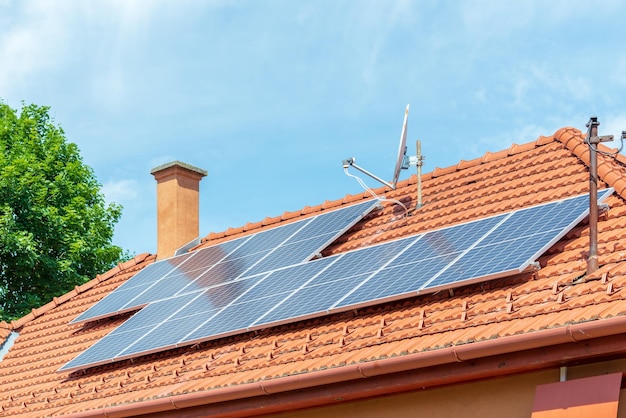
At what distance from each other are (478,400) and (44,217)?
22.0 meters

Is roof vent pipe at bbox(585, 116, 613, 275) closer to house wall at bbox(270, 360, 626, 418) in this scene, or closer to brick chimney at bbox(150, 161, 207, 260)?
house wall at bbox(270, 360, 626, 418)

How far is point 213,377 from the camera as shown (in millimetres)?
11742

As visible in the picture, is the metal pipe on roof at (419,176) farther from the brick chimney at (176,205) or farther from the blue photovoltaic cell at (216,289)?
the brick chimney at (176,205)

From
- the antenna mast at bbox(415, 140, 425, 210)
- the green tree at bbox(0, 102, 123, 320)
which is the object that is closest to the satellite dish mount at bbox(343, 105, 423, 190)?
the antenna mast at bbox(415, 140, 425, 210)

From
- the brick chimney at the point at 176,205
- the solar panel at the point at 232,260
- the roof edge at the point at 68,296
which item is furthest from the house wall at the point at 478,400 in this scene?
the roof edge at the point at 68,296

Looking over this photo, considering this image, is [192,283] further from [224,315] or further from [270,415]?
[270,415]

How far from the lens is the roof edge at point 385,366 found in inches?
324

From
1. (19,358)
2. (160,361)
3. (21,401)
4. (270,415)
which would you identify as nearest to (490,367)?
(270,415)

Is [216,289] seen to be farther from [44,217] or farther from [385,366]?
[44,217]

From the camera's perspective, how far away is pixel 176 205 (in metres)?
18.3

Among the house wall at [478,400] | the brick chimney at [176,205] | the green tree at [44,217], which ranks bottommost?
the house wall at [478,400]

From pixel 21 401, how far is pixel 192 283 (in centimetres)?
274

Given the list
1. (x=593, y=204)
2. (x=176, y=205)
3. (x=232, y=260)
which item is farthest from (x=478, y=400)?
(x=176, y=205)

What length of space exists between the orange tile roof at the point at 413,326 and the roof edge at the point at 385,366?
0.5 inches
